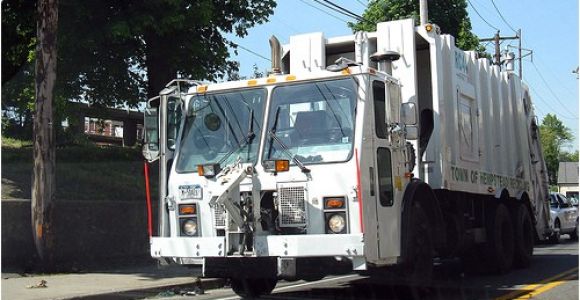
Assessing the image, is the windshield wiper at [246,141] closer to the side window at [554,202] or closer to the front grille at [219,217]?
the front grille at [219,217]

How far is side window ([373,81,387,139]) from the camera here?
7.74 m

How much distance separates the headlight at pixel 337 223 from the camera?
7.20m

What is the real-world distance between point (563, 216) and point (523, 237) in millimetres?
9870

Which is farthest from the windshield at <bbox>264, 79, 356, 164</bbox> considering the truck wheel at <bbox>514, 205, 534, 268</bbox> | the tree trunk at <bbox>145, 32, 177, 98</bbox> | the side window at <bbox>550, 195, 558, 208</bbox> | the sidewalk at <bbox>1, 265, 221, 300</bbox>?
the side window at <bbox>550, 195, 558, 208</bbox>

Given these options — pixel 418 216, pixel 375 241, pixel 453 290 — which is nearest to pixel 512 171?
pixel 453 290

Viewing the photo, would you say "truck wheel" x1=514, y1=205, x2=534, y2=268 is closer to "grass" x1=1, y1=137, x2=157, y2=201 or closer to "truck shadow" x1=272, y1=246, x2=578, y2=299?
"truck shadow" x1=272, y1=246, x2=578, y2=299

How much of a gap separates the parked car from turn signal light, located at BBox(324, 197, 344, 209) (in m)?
14.9

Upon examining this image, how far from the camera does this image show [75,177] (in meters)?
15.3

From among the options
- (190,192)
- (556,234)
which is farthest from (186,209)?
(556,234)

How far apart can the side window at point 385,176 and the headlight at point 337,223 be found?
619mm

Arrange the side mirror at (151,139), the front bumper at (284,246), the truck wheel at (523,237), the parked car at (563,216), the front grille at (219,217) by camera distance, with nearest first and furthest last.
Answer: the front bumper at (284,246)
the front grille at (219,217)
the side mirror at (151,139)
the truck wheel at (523,237)
the parked car at (563,216)

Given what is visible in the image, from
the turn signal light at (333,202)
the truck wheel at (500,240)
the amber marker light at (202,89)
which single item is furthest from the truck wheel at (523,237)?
the amber marker light at (202,89)

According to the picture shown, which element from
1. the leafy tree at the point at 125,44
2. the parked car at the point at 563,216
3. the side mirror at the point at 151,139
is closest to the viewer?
the side mirror at the point at 151,139

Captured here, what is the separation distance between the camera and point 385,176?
778 cm
